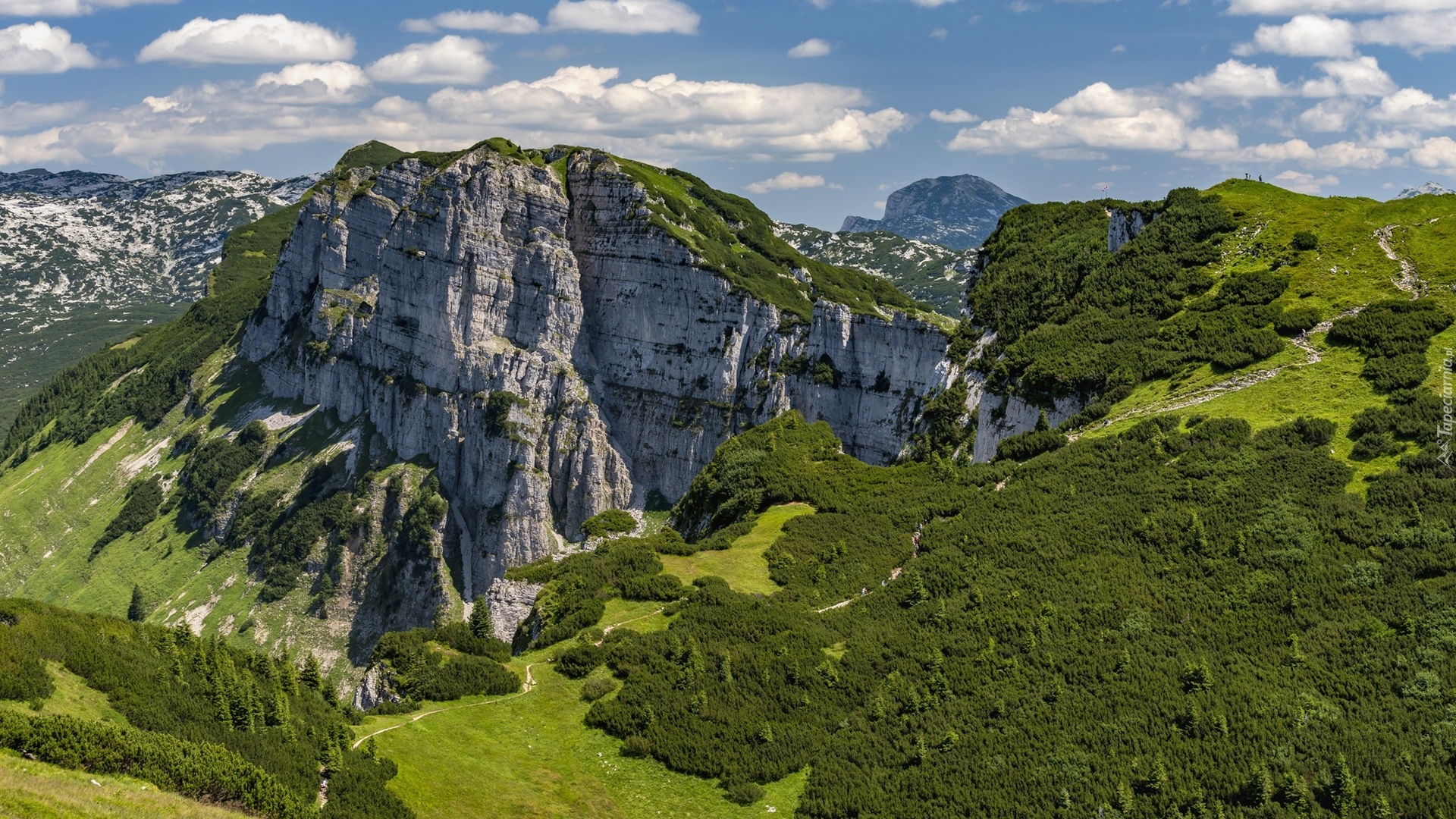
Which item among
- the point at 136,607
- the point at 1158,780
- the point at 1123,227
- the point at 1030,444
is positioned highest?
the point at 1123,227

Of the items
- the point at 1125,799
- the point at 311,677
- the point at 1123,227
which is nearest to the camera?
the point at 1125,799

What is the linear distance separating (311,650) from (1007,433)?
12370 cm

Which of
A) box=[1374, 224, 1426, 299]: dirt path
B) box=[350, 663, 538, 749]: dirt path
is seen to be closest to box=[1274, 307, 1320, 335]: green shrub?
box=[1374, 224, 1426, 299]: dirt path

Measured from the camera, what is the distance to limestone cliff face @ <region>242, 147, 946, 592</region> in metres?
Result: 172

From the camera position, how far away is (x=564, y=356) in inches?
7151

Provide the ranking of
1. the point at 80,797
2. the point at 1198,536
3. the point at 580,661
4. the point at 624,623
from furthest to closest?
the point at 624,623
the point at 1198,536
the point at 580,661
the point at 80,797

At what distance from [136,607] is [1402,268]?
631 ft

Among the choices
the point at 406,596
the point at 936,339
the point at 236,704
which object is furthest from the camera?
the point at 406,596

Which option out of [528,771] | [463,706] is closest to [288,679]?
[463,706]

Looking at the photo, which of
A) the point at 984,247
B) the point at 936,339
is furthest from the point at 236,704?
the point at 936,339

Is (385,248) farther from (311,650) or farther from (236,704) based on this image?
(236,704)

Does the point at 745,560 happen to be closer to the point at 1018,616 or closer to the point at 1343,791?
the point at 1018,616

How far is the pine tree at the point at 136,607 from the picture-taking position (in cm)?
17225

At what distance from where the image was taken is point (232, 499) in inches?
7682
